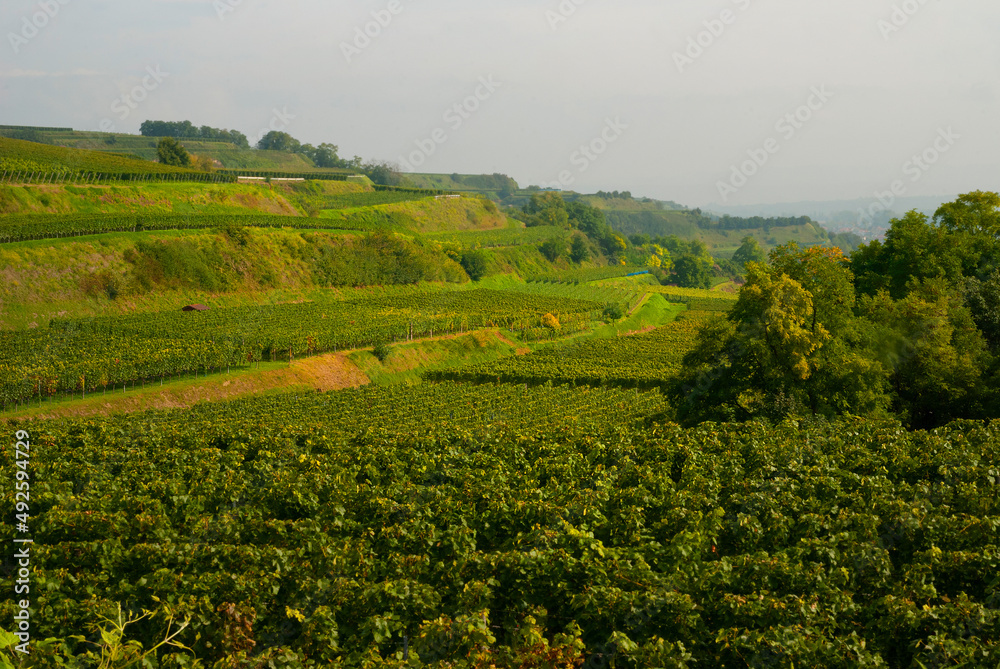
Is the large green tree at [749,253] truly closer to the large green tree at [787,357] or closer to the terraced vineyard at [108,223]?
the terraced vineyard at [108,223]

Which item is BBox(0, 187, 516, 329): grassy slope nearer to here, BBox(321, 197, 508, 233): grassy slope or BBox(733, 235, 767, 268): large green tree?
BBox(321, 197, 508, 233): grassy slope

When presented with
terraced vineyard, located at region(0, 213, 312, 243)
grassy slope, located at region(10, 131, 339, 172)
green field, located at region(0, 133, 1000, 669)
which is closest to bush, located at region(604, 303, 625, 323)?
terraced vineyard, located at region(0, 213, 312, 243)

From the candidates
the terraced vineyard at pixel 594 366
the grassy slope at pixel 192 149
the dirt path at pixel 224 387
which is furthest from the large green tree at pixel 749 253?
the dirt path at pixel 224 387

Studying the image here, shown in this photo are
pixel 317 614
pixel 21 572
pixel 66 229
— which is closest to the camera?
pixel 317 614

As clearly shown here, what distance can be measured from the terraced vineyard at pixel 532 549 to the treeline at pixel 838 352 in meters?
8.17

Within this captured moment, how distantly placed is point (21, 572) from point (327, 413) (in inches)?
1048

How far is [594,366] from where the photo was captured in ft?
177

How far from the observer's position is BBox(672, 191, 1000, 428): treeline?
2450 centimetres

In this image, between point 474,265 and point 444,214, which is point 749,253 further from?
point 474,265

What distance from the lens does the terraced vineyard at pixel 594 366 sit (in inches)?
1944

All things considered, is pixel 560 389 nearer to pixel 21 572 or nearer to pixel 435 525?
pixel 435 525

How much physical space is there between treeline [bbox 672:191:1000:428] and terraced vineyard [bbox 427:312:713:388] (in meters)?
20.1

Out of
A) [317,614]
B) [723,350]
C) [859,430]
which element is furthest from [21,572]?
[723,350]

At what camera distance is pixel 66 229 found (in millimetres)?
59281
